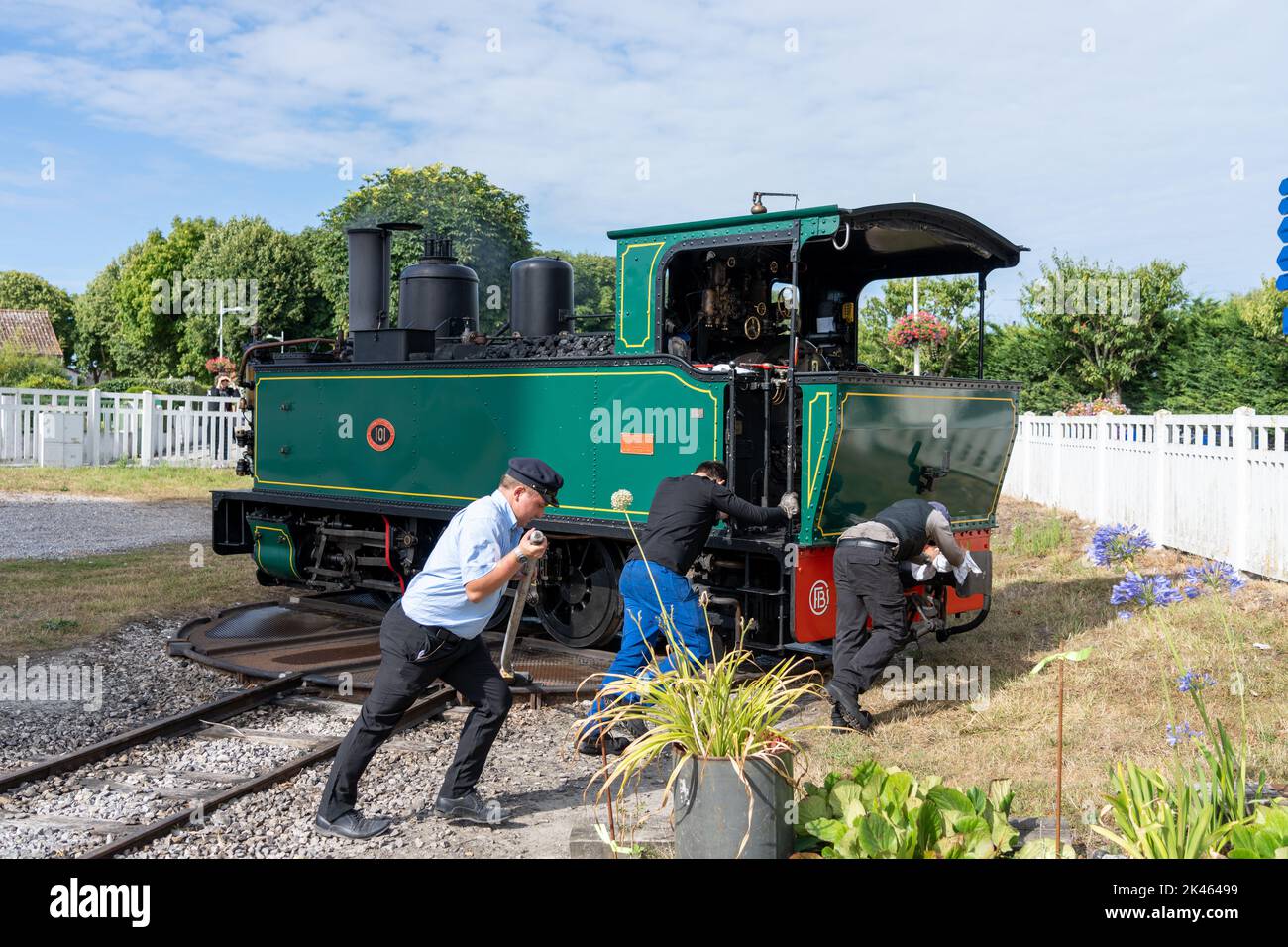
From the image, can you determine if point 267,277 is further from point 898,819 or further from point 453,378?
point 898,819

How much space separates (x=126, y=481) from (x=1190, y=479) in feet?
62.4

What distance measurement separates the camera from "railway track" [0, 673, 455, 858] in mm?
5016

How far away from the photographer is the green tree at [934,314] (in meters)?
30.5

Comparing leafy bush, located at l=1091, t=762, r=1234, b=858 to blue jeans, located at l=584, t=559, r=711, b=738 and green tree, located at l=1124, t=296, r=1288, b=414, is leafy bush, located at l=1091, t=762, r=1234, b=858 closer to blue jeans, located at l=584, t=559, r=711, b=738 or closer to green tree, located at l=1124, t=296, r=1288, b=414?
blue jeans, located at l=584, t=559, r=711, b=738

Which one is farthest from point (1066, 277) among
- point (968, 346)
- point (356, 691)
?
point (356, 691)

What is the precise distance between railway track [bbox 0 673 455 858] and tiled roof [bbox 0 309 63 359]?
183 feet

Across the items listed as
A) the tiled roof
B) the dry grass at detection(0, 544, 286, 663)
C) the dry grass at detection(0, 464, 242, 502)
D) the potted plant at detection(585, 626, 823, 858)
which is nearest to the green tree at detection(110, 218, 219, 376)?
the tiled roof

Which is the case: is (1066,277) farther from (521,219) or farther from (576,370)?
(576,370)

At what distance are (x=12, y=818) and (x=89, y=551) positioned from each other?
929 cm

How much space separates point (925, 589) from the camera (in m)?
7.62

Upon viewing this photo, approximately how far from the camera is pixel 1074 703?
23.1ft

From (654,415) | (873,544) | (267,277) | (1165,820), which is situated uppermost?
(267,277)

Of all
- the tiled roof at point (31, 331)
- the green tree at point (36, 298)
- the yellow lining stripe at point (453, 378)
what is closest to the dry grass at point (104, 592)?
the yellow lining stripe at point (453, 378)

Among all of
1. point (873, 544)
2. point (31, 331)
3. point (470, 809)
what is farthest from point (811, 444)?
point (31, 331)
